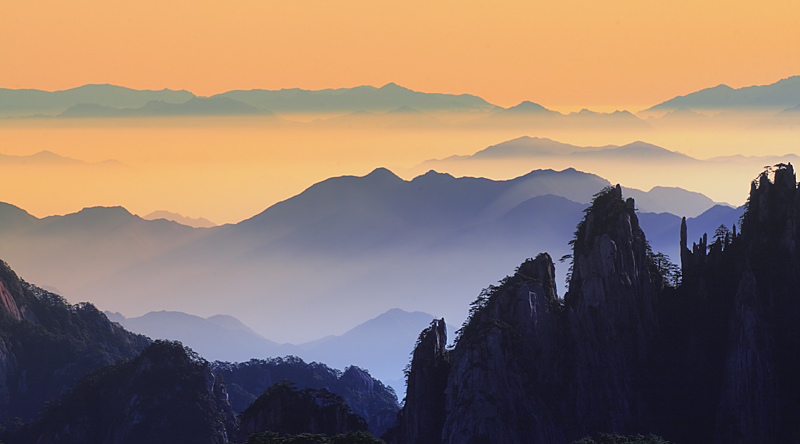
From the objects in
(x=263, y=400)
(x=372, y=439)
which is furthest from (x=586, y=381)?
(x=263, y=400)

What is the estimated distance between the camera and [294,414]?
15938cm

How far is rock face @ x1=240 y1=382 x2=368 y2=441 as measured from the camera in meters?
159

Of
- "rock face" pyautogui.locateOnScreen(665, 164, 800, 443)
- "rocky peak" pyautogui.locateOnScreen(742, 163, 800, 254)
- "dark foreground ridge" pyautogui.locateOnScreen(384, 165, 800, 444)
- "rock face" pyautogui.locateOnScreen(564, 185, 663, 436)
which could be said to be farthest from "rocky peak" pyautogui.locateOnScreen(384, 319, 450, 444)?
"rocky peak" pyautogui.locateOnScreen(742, 163, 800, 254)

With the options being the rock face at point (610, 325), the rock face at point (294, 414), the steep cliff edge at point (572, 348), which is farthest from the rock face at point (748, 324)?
the rock face at point (294, 414)

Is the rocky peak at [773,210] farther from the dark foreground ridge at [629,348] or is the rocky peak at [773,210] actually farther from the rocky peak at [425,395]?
the rocky peak at [425,395]

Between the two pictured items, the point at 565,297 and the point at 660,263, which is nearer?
the point at 565,297

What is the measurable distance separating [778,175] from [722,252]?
12.9 meters

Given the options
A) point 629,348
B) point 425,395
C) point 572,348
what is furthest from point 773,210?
point 425,395

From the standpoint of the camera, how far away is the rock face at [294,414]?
158875 mm

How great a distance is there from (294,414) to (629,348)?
44833 mm

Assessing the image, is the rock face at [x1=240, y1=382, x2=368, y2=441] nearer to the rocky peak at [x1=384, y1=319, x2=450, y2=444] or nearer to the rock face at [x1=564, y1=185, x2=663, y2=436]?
the rocky peak at [x1=384, y1=319, x2=450, y2=444]

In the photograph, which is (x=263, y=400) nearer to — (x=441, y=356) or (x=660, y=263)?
(x=441, y=356)

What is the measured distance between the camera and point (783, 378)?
14675 cm

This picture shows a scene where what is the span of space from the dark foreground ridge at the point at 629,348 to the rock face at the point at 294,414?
849cm
